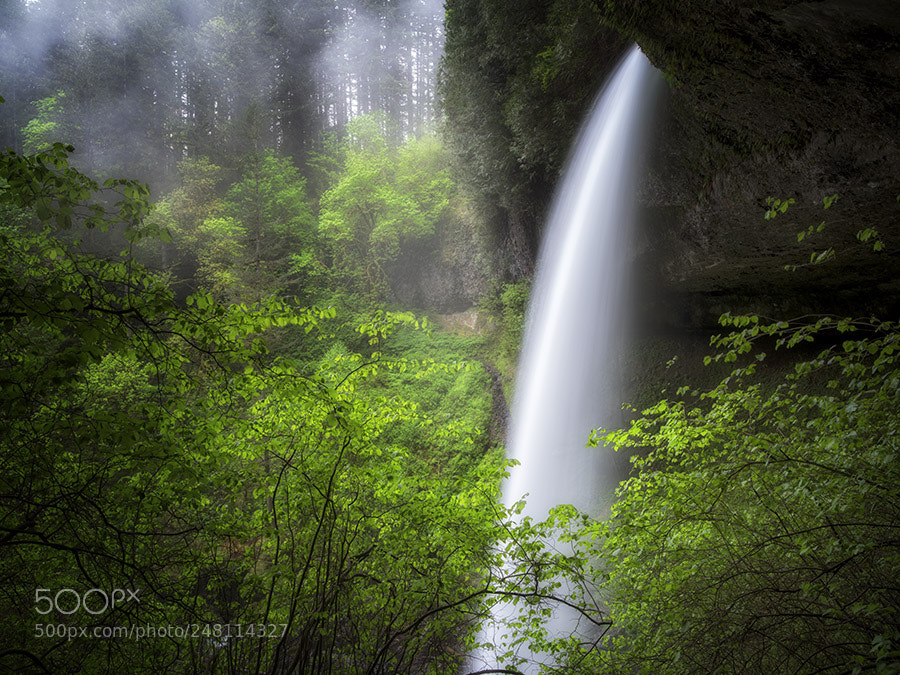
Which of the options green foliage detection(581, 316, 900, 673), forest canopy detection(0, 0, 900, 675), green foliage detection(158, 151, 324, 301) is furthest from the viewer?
green foliage detection(158, 151, 324, 301)

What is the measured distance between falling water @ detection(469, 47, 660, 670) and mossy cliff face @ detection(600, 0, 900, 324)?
0.78 metres

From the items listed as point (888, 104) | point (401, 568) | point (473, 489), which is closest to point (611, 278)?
point (888, 104)

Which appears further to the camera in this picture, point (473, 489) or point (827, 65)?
point (473, 489)

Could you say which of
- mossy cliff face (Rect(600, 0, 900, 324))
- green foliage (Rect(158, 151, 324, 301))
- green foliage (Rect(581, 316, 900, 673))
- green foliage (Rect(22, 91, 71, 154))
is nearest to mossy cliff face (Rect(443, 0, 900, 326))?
mossy cliff face (Rect(600, 0, 900, 324))

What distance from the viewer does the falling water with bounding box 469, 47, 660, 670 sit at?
7.59m

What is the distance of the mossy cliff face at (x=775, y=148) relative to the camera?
3363 mm

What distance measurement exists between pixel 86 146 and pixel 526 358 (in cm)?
2280

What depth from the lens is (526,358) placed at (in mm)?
10859

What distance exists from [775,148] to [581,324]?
490cm

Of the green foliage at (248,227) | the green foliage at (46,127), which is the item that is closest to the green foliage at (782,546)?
the green foliage at (248,227)

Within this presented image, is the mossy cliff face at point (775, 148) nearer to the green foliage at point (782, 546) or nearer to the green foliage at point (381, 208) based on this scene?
the green foliage at point (782, 546)

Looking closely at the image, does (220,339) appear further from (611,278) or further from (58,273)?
(611,278)

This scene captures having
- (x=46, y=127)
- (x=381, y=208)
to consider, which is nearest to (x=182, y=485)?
(x=381, y=208)

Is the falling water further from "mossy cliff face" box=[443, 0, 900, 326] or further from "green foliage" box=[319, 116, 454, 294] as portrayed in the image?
"green foliage" box=[319, 116, 454, 294]
